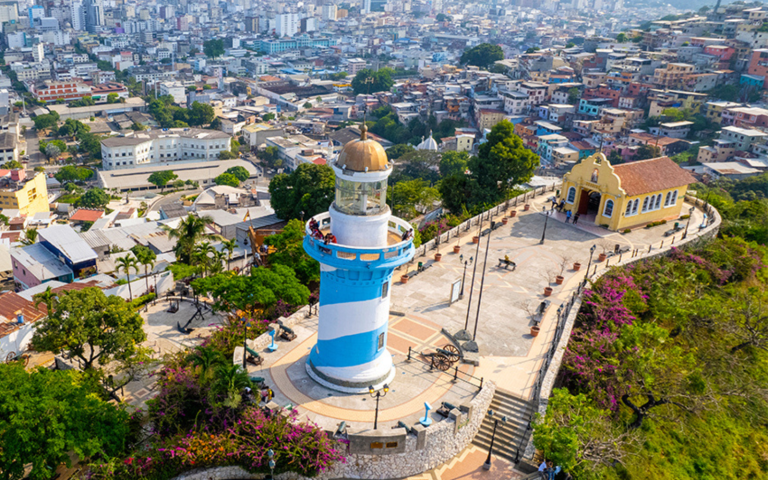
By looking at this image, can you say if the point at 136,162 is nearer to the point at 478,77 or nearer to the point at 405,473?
the point at 478,77

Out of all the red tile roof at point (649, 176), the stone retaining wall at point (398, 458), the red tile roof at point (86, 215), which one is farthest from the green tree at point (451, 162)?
the stone retaining wall at point (398, 458)

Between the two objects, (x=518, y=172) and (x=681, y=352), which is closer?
(x=681, y=352)

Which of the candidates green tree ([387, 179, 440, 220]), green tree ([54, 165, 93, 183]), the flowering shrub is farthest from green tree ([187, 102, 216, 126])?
the flowering shrub

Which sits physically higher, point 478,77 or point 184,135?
point 478,77

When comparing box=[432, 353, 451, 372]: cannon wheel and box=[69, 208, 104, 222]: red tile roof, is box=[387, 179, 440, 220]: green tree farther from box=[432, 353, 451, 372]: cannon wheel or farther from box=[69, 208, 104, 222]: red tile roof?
box=[69, 208, 104, 222]: red tile roof

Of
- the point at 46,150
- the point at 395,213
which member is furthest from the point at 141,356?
the point at 46,150

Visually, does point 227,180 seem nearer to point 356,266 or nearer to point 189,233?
point 189,233

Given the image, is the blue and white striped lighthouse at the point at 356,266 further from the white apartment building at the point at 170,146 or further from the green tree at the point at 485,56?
the green tree at the point at 485,56
